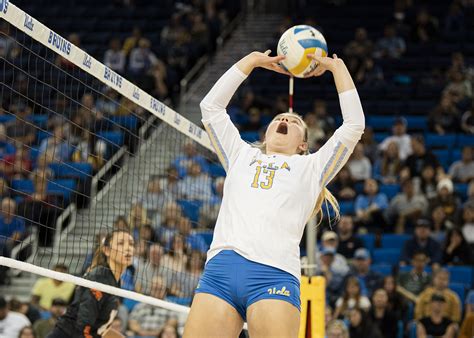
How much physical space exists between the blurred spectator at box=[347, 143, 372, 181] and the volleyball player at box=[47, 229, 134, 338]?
8.00 meters

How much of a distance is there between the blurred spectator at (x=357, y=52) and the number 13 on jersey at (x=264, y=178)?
11850 mm

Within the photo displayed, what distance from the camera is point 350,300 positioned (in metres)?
11.7

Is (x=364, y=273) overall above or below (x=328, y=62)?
above

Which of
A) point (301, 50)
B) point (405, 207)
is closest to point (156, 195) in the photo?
point (405, 207)

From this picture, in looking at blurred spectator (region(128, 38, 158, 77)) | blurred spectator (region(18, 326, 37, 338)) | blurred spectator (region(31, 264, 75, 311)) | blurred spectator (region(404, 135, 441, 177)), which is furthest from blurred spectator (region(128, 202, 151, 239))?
blurred spectator (region(128, 38, 158, 77))

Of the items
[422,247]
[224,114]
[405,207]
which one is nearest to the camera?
[224,114]

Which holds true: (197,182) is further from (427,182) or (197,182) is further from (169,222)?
(427,182)

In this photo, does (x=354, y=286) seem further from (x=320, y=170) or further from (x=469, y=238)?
(x=320, y=170)

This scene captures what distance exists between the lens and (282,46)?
6.77 metres

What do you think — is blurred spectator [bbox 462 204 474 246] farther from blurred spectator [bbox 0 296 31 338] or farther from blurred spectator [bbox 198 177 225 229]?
blurred spectator [bbox 0 296 31 338]

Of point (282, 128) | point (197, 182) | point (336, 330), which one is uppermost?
point (197, 182)

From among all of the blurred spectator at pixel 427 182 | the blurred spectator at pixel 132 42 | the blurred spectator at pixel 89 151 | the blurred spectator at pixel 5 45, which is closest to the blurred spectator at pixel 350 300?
the blurred spectator at pixel 427 182

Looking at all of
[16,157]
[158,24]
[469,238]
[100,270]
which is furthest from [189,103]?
[100,270]

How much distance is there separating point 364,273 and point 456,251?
1.38 metres
